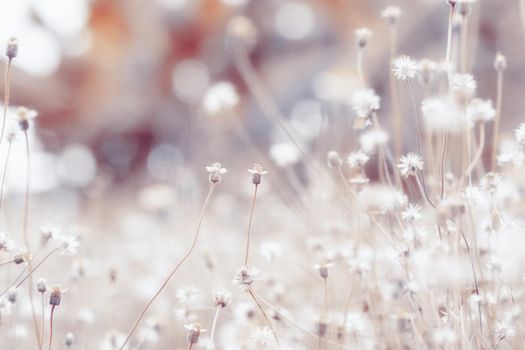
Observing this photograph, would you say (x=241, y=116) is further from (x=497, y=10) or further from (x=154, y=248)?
(x=154, y=248)

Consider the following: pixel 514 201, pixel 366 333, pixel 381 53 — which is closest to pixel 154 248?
pixel 366 333

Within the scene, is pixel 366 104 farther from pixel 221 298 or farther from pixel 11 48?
pixel 11 48

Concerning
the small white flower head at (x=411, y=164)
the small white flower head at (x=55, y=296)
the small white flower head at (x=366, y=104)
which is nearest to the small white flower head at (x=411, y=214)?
the small white flower head at (x=411, y=164)

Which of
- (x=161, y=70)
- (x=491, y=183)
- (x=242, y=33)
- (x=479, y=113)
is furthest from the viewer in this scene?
(x=161, y=70)

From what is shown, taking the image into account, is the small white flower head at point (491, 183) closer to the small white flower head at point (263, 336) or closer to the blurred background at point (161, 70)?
the small white flower head at point (263, 336)

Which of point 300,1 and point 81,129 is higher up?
point 300,1

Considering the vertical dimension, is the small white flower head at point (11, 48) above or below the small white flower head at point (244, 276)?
above

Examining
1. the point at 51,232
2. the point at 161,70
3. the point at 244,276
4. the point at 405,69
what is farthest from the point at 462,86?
the point at 161,70

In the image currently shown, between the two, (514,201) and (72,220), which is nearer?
(514,201)
